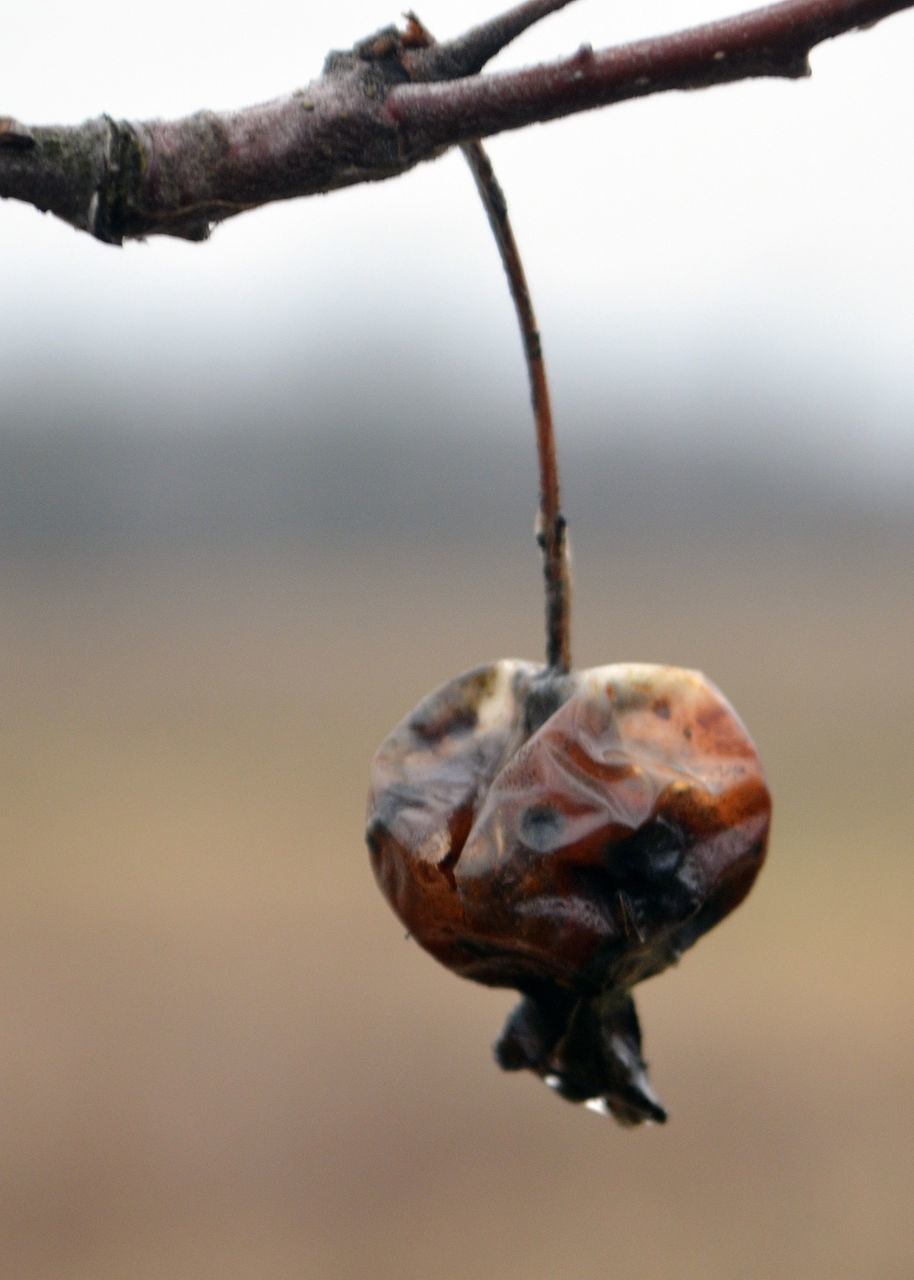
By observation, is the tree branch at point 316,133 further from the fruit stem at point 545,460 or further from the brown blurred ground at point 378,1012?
the brown blurred ground at point 378,1012

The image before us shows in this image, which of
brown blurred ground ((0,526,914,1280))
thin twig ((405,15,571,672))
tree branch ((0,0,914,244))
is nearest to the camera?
tree branch ((0,0,914,244))

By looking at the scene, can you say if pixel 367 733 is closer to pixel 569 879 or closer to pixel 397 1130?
pixel 397 1130

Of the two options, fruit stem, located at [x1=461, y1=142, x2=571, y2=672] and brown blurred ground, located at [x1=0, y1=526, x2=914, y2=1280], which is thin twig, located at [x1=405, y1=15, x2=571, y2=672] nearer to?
fruit stem, located at [x1=461, y1=142, x2=571, y2=672]

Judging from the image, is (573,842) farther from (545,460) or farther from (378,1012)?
(378,1012)

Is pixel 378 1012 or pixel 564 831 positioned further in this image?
pixel 378 1012

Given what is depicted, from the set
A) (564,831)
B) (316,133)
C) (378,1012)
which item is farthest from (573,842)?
(378,1012)

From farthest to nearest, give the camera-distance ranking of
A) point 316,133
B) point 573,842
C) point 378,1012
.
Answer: point 378,1012, point 573,842, point 316,133

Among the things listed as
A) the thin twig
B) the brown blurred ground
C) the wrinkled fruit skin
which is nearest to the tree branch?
the thin twig

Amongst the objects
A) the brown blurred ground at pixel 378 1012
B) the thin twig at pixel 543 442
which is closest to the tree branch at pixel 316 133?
the thin twig at pixel 543 442
